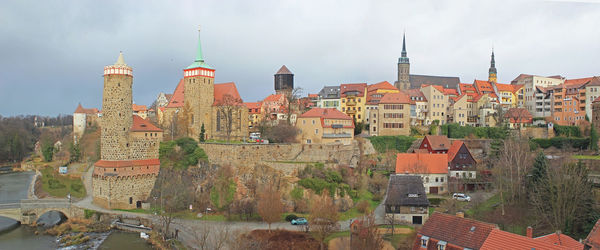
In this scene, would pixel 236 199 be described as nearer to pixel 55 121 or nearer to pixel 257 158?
pixel 257 158

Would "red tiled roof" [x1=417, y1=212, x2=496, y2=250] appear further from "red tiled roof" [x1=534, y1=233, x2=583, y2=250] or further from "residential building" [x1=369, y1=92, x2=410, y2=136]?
"residential building" [x1=369, y1=92, x2=410, y2=136]

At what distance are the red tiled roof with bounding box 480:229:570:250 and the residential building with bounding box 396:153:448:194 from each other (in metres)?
16.9

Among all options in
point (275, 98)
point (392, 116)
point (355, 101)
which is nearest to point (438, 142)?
point (392, 116)

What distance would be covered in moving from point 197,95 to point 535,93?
44.3 metres

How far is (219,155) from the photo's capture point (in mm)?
38781

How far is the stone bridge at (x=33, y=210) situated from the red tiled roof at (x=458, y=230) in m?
27.1

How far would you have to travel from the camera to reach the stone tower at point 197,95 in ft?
145

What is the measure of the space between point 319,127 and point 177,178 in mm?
13766

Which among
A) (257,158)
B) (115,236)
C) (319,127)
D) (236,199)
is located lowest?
(115,236)

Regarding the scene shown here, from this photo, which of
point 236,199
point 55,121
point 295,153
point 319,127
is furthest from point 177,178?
point 55,121

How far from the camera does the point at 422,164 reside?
36.4m

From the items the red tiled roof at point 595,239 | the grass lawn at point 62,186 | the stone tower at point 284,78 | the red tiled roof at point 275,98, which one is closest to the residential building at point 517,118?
the red tiled roof at point 275,98

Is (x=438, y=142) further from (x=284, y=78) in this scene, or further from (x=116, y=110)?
(x=284, y=78)

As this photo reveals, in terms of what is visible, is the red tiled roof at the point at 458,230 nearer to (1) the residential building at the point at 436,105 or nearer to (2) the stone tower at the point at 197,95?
(2) the stone tower at the point at 197,95
